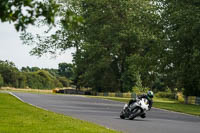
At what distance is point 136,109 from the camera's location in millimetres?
21047

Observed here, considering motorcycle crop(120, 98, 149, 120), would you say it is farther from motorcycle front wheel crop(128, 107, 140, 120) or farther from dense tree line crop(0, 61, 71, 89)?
dense tree line crop(0, 61, 71, 89)

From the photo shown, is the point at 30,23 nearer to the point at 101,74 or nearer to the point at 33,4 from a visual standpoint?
the point at 33,4

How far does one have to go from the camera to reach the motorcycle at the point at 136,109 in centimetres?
2070

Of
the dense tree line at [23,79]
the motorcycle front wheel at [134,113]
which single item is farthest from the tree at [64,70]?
the motorcycle front wheel at [134,113]

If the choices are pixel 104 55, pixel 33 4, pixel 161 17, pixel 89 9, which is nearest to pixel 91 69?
pixel 104 55

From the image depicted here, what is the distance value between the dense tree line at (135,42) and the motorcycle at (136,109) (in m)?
16.3

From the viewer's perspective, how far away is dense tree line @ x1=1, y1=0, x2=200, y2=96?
46.1m

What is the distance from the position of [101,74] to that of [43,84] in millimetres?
45269

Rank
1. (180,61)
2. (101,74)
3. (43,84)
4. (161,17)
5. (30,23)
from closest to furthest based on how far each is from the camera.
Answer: (30,23), (180,61), (161,17), (101,74), (43,84)

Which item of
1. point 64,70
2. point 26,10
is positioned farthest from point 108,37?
point 64,70

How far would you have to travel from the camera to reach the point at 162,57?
4922 centimetres

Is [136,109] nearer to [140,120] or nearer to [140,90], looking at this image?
[140,120]

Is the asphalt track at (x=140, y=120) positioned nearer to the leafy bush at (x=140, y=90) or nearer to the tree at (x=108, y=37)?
the tree at (x=108, y=37)

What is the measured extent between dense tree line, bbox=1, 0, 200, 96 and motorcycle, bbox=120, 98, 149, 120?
1627cm
